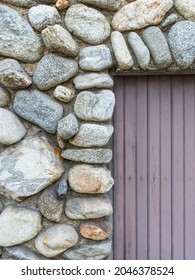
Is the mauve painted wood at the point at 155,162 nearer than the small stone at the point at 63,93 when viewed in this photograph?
No

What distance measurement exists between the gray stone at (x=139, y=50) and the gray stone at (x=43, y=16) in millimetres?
353

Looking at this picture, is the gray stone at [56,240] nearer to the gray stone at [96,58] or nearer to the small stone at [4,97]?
the small stone at [4,97]

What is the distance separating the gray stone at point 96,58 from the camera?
4.62 feet

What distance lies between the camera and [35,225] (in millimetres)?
1436

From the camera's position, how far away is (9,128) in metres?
1.42

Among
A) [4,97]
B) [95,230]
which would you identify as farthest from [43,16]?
[95,230]

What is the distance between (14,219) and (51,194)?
0.68ft

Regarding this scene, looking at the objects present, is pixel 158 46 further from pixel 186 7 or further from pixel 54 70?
pixel 54 70

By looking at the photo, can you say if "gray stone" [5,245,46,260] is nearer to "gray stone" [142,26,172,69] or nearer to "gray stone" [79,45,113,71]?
"gray stone" [79,45,113,71]

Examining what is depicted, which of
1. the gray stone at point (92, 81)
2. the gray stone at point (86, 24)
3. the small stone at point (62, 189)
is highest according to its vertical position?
the gray stone at point (86, 24)

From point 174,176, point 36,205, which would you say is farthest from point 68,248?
point 174,176

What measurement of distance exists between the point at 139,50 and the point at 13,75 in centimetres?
→ 58

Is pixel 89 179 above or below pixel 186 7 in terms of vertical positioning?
below

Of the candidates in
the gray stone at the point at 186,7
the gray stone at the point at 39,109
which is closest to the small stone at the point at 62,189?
the gray stone at the point at 39,109
